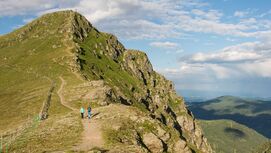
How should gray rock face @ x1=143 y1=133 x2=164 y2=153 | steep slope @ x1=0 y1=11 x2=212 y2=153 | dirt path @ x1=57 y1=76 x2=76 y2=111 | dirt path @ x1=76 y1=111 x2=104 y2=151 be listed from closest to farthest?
dirt path @ x1=76 y1=111 x2=104 y2=151 → steep slope @ x1=0 y1=11 x2=212 y2=153 → gray rock face @ x1=143 y1=133 x2=164 y2=153 → dirt path @ x1=57 y1=76 x2=76 y2=111

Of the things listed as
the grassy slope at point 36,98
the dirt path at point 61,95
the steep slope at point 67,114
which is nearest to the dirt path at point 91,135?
the steep slope at point 67,114

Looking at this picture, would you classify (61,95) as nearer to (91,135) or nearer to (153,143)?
(153,143)

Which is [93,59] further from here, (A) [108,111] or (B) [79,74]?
(A) [108,111]

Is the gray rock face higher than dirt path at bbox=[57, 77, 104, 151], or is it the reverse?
dirt path at bbox=[57, 77, 104, 151]

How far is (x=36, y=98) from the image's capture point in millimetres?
99000

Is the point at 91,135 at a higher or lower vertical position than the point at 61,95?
lower

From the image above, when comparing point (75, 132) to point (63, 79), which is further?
point (63, 79)

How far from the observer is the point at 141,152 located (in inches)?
1796

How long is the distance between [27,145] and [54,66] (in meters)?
107

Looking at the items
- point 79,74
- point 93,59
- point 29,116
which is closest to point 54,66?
point 79,74

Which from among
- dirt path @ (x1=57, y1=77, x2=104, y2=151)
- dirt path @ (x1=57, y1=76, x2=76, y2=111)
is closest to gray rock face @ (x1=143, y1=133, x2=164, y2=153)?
dirt path @ (x1=57, y1=77, x2=104, y2=151)

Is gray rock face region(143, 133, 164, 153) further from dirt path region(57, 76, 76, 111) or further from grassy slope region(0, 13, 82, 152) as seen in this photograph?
dirt path region(57, 76, 76, 111)

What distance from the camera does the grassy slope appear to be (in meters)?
52.5

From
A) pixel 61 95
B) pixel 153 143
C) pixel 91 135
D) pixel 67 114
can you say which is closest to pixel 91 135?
pixel 91 135
